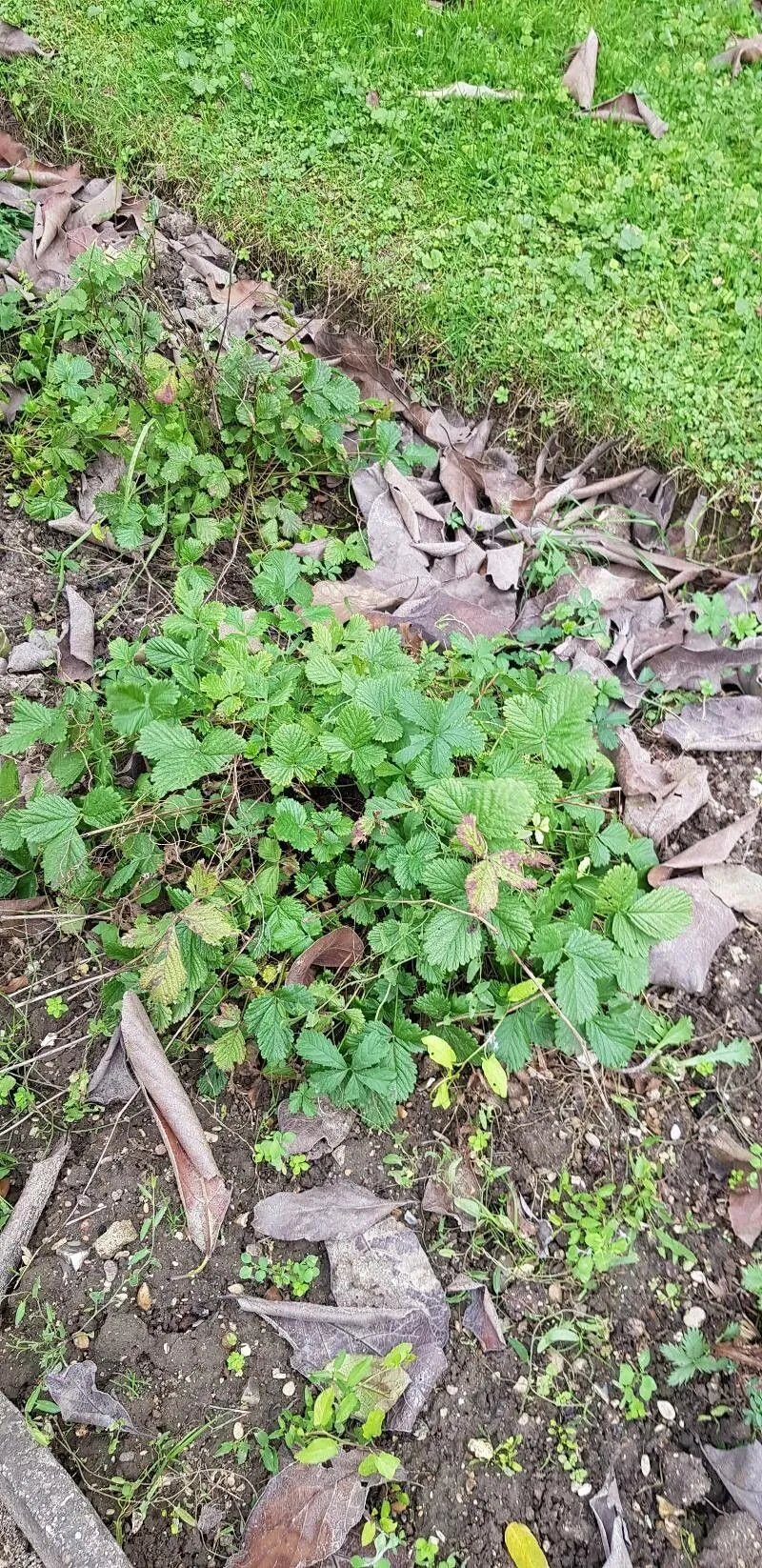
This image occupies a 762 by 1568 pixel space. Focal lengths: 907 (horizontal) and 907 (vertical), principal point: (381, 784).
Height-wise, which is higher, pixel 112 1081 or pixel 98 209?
pixel 98 209

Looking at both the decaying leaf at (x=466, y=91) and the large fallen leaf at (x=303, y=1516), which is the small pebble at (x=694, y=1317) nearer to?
the large fallen leaf at (x=303, y=1516)

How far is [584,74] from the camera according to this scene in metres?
3.48

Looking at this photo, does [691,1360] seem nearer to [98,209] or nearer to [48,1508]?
[48,1508]

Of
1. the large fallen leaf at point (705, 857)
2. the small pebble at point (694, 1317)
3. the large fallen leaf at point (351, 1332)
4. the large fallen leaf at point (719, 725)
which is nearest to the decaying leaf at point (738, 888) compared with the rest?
the large fallen leaf at point (705, 857)

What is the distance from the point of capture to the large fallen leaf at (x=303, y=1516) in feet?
4.94

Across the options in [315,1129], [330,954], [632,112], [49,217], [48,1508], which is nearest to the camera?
[48,1508]

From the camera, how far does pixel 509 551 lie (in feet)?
9.30

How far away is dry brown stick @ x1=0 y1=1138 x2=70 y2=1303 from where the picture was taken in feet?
5.86

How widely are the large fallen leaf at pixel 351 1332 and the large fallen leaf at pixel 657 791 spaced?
4.20 ft

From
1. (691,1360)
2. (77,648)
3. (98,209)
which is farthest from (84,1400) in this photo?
(98,209)

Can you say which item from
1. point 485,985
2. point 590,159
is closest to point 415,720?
point 485,985

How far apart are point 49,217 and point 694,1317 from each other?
373 cm

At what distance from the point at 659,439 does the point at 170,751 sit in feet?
6.98

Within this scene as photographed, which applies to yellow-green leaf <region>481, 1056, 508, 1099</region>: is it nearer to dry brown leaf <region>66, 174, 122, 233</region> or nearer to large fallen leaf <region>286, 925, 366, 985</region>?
large fallen leaf <region>286, 925, 366, 985</region>
